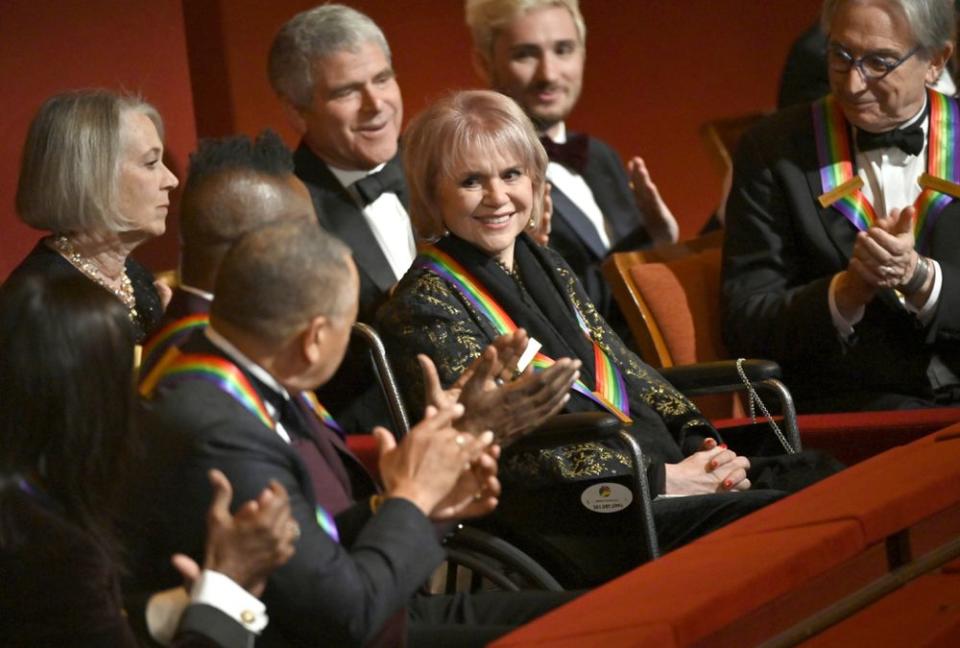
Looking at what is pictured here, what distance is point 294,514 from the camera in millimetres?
2170

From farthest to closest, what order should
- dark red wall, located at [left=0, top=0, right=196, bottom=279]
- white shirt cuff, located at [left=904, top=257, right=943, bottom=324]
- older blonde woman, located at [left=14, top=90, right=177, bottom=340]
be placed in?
dark red wall, located at [left=0, top=0, right=196, bottom=279] < white shirt cuff, located at [left=904, top=257, right=943, bottom=324] < older blonde woman, located at [left=14, top=90, right=177, bottom=340]

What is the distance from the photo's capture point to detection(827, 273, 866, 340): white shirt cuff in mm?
3947

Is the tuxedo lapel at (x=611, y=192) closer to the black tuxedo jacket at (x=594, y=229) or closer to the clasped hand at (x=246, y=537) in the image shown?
the black tuxedo jacket at (x=594, y=229)

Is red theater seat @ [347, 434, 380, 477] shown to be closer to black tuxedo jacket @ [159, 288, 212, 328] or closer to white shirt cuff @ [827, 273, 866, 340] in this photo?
black tuxedo jacket @ [159, 288, 212, 328]

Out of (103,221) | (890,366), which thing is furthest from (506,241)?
(890,366)

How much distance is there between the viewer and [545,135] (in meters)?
4.87

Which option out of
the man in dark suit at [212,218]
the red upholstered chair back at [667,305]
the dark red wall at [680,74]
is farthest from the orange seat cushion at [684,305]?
the dark red wall at [680,74]

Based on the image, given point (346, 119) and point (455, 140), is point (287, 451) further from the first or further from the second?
point (346, 119)

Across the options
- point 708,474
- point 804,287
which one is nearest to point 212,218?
point 708,474

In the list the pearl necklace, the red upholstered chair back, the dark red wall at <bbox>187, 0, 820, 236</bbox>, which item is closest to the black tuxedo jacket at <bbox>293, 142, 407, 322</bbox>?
A: the red upholstered chair back

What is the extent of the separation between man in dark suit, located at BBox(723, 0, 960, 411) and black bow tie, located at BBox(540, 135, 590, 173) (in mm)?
727

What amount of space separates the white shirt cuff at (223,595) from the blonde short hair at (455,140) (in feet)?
5.24

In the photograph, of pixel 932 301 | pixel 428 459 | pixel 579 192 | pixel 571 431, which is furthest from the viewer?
pixel 579 192

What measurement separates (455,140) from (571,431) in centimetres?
74
